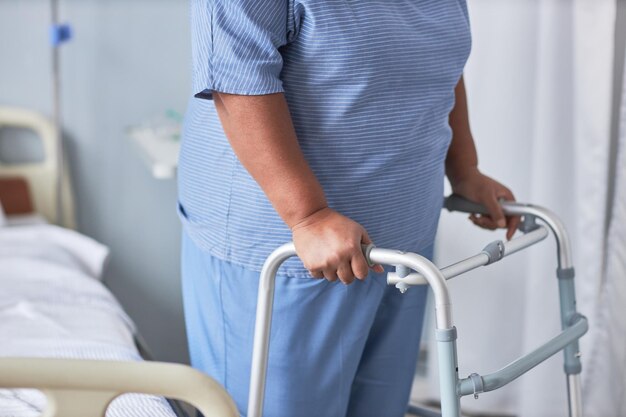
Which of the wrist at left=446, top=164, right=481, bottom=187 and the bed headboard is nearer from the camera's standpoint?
the wrist at left=446, top=164, right=481, bottom=187

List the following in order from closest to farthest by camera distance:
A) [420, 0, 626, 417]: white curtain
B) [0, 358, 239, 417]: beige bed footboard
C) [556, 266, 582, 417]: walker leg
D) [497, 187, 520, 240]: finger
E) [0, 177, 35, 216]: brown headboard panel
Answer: [0, 358, 239, 417]: beige bed footboard → [556, 266, 582, 417]: walker leg → [497, 187, 520, 240]: finger → [420, 0, 626, 417]: white curtain → [0, 177, 35, 216]: brown headboard panel

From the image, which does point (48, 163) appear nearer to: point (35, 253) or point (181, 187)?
point (35, 253)

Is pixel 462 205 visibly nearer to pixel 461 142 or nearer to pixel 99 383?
pixel 461 142

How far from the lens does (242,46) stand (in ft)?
3.66

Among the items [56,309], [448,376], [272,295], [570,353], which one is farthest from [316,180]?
[56,309]

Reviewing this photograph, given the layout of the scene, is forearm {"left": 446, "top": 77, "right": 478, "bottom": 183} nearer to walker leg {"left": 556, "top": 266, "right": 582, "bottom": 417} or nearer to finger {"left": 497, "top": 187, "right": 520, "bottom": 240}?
finger {"left": 497, "top": 187, "right": 520, "bottom": 240}

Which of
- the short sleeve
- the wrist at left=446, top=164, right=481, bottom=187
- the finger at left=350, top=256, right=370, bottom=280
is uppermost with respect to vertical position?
the short sleeve

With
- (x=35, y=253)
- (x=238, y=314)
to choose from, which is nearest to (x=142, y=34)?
(x=35, y=253)

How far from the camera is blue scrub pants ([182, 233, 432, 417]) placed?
4.19 feet

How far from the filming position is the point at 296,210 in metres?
1.14

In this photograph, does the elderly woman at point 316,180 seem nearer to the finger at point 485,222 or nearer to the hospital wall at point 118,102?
the finger at point 485,222

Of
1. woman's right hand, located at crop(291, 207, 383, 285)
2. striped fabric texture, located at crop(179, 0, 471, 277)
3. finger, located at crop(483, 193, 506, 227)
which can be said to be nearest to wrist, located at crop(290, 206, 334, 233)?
woman's right hand, located at crop(291, 207, 383, 285)

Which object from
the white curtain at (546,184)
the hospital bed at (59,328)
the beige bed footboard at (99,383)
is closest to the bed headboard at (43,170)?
the hospital bed at (59,328)

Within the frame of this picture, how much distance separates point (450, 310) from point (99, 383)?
42 cm
